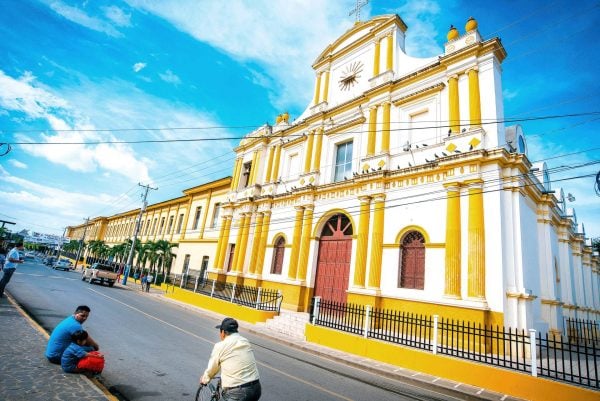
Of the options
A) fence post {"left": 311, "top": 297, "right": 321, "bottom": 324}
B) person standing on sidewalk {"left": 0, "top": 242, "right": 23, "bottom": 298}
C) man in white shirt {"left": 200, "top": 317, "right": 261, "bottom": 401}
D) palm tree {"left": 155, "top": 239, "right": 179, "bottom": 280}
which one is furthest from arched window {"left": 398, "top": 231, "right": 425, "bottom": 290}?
palm tree {"left": 155, "top": 239, "right": 179, "bottom": 280}

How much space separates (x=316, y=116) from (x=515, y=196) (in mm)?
11298

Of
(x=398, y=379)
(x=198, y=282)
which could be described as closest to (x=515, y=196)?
(x=398, y=379)

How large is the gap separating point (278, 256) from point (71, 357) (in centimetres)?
1387

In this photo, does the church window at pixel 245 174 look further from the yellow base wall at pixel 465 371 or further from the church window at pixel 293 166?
the yellow base wall at pixel 465 371

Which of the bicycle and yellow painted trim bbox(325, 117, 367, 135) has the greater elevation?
yellow painted trim bbox(325, 117, 367, 135)

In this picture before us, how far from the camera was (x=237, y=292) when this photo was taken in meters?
17.0

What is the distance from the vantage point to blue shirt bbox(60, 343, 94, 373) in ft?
14.4

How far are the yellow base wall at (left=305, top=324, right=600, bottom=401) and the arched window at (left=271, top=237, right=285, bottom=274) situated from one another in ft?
26.7

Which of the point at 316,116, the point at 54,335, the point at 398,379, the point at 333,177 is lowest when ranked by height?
the point at 398,379

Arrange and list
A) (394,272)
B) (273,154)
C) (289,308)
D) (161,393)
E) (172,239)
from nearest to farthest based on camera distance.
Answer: (161,393) → (394,272) → (289,308) → (273,154) → (172,239)

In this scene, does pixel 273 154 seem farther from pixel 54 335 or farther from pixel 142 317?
pixel 54 335

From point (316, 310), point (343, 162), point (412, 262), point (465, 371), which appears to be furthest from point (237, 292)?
point (465, 371)

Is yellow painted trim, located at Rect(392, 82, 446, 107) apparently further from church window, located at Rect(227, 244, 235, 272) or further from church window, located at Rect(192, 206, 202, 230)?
church window, located at Rect(192, 206, 202, 230)

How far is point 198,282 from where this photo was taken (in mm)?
19094
